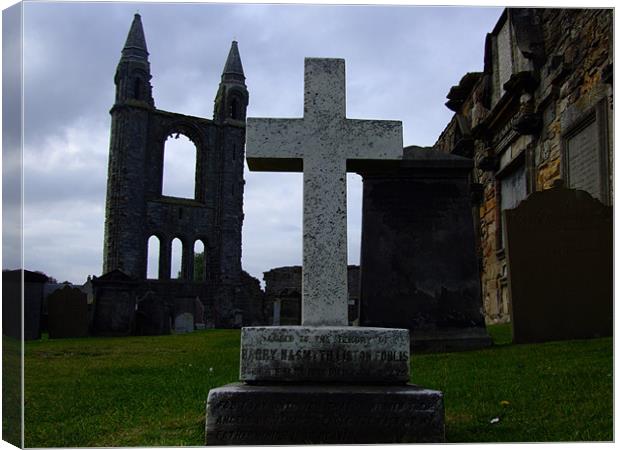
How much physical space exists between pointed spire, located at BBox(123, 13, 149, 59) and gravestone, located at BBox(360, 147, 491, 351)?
29.4m

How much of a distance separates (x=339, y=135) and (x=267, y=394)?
65.6 inches

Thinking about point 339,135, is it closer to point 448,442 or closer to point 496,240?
point 448,442

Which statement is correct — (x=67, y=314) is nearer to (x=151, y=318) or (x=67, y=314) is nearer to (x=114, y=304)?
(x=114, y=304)

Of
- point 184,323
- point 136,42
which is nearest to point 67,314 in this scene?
point 184,323

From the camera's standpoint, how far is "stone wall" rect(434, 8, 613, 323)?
853 cm

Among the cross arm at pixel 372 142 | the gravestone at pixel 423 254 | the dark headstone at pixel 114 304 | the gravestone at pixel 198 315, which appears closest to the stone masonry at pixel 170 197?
the gravestone at pixel 198 315

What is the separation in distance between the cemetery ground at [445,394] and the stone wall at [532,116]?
3110mm

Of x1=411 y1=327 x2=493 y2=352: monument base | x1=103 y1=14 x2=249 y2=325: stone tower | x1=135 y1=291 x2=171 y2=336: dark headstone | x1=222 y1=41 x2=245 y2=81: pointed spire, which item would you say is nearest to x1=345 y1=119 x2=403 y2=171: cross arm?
x1=411 y1=327 x2=493 y2=352: monument base

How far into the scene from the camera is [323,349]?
3.53 metres

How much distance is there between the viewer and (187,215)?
34.6 meters

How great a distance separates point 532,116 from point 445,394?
24.9 ft

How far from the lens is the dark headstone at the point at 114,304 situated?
17.0 meters

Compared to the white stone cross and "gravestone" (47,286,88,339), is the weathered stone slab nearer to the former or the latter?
the white stone cross

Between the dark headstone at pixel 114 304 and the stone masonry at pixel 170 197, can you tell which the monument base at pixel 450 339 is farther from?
the stone masonry at pixel 170 197
